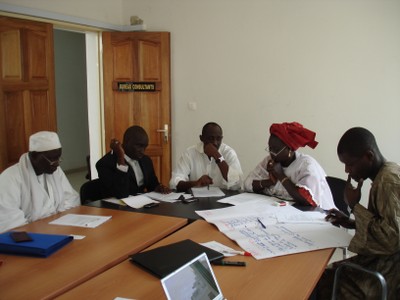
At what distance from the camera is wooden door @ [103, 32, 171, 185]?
4691mm

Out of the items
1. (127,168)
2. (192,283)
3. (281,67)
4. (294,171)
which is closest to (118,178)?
(127,168)

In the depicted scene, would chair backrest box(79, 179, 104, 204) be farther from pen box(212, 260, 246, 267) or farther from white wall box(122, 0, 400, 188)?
white wall box(122, 0, 400, 188)

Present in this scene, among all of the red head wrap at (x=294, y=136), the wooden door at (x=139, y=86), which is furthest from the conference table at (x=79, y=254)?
the wooden door at (x=139, y=86)

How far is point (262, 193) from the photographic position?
112 inches

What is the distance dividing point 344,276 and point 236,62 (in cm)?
311

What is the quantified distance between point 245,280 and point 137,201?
4.15 feet

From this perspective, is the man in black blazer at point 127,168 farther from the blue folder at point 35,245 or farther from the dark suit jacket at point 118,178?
the blue folder at point 35,245

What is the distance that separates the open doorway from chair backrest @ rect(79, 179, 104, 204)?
12.6ft

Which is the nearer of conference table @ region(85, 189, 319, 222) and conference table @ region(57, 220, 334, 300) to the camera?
conference table @ region(57, 220, 334, 300)

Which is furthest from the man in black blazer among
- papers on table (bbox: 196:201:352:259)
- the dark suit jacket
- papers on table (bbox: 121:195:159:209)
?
papers on table (bbox: 196:201:352:259)

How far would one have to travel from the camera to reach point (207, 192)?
2.82m

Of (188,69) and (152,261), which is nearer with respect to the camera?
(152,261)

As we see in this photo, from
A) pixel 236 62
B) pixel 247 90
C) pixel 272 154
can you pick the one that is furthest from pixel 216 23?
pixel 272 154

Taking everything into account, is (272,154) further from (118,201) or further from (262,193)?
(118,201)
